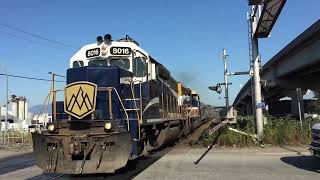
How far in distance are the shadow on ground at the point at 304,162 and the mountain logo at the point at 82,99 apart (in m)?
6.54

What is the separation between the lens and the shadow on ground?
1328 centimetres

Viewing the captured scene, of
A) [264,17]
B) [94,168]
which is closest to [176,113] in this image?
[264,17]

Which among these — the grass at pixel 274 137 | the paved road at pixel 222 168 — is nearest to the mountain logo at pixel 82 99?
the paved road at pixel 222 168

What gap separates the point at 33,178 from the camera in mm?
12492

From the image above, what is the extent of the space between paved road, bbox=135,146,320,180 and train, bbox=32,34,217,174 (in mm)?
964

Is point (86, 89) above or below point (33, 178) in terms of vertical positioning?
above

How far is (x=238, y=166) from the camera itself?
13.9m

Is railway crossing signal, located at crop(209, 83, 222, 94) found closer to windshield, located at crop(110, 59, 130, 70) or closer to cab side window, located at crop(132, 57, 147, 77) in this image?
cab side window, located at crop(132, 57, 147, 77)

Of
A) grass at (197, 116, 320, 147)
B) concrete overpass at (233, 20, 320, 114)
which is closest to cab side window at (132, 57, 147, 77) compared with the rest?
grass at (197, 116, 320, 147)

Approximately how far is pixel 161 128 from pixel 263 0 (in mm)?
7547

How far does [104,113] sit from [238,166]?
4528mm

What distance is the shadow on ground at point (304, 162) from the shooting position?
13.3 metres

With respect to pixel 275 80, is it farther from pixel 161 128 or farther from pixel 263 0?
pixel 161 128

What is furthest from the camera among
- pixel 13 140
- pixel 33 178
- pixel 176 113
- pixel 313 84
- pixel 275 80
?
pixel 313 84
